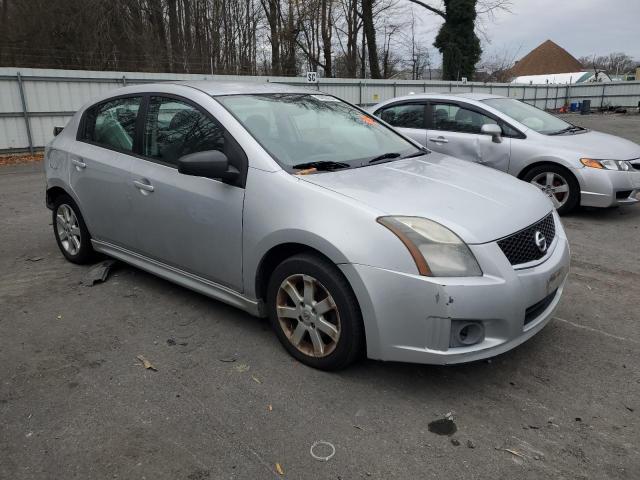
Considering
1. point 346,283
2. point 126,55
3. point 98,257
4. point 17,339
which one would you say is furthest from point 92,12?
point 346,283

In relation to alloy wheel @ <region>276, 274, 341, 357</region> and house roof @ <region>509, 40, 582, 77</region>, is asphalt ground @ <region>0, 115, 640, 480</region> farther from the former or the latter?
house roof @ <region>509, 40, 582, 77</region>

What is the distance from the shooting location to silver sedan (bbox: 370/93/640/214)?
6.36m

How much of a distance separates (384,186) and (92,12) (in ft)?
61.9

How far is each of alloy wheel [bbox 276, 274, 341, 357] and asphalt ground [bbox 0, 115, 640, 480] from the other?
0.55ft

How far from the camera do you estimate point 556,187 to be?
6660mm

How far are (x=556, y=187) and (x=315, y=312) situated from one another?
4.91 meters

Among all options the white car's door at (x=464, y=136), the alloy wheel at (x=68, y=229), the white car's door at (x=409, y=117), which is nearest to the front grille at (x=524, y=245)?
the alloy wheel at (x=68, y=229)

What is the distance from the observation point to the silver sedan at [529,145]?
6355mm

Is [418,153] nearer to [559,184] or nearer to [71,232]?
[71,232]

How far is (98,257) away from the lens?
16.3ft

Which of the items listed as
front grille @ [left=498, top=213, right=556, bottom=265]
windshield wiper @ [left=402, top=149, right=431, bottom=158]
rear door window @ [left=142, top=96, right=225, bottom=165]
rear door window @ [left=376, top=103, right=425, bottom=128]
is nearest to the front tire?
front grille @ [left=498, top=213, right=556, bottom=265]

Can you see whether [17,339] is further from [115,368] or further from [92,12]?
[92,12]

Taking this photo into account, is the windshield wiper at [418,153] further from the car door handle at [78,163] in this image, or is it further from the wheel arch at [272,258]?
the car door handle at [78,163]

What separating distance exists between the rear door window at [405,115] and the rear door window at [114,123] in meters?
4.65
